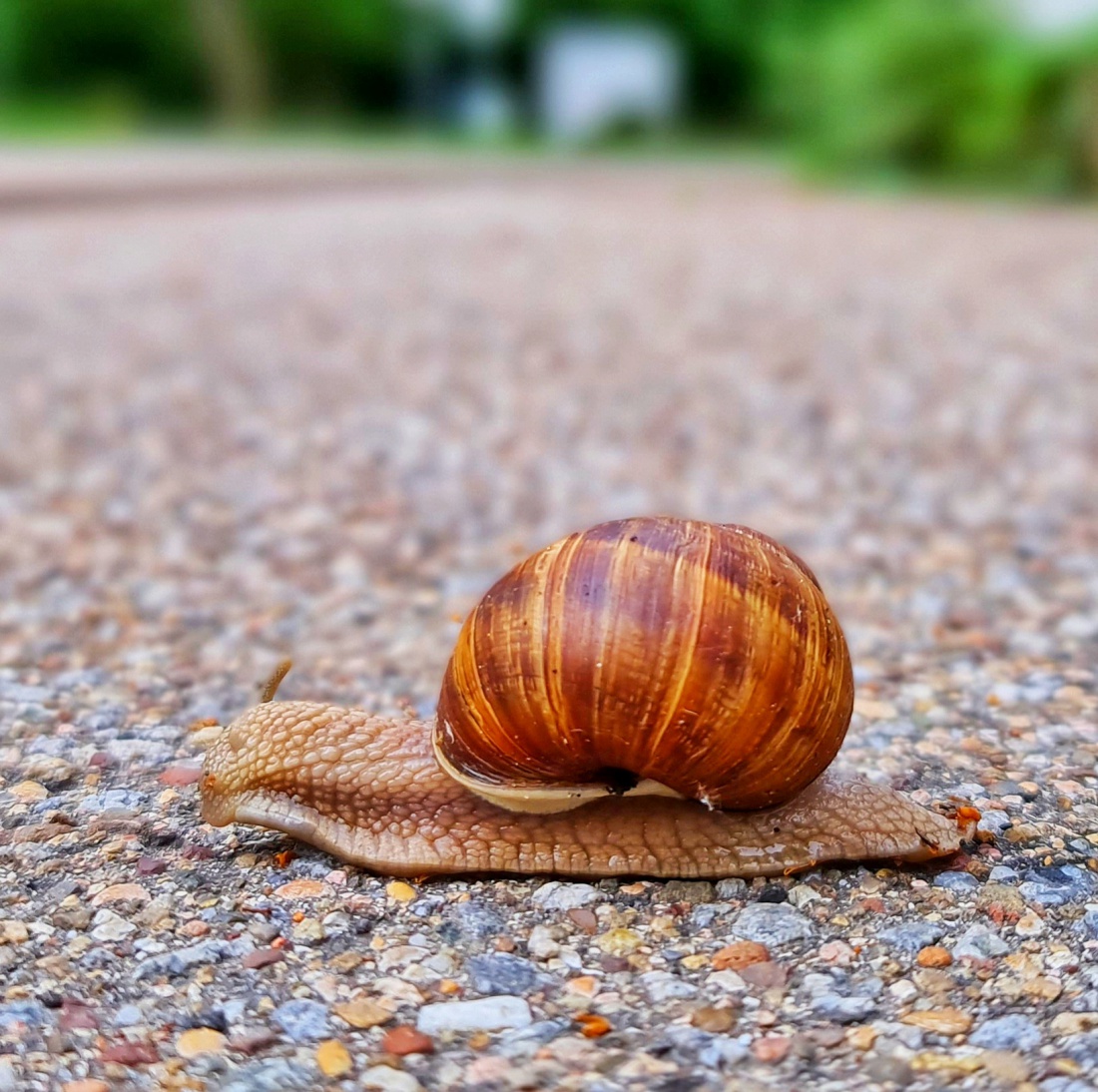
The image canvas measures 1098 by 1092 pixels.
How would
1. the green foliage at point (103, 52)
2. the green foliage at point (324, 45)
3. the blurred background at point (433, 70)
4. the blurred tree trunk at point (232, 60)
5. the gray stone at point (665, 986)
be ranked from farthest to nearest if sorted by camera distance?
1. the green foliage at point (324, 45)
2. the green foliage at point (103, 52)
3. the blurred tree trunk at point (232, 60)
4. the blurred background at point (433, 70)
5. the gray stone at point (665, 986)

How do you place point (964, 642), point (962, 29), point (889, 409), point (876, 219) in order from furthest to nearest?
point (962, 29), point (876, 219), point (889, 409), point (964, 642)

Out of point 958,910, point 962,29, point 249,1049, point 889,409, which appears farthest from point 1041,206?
point 249,1049

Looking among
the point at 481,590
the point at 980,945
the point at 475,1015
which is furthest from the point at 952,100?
the point at 475,1015

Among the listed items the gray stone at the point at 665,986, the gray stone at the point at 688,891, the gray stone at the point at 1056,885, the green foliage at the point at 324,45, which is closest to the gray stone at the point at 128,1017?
the gray stone at the point at 665,986

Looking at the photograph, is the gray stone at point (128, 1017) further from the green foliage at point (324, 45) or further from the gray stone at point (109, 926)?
the green foliage at point (324, 45)

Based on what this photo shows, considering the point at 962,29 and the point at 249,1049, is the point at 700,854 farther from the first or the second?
the point at 962,29

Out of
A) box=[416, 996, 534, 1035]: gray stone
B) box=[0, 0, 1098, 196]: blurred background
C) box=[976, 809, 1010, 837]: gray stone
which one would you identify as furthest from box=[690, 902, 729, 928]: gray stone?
box=[0, 0, 1098, 196]: blurred background
